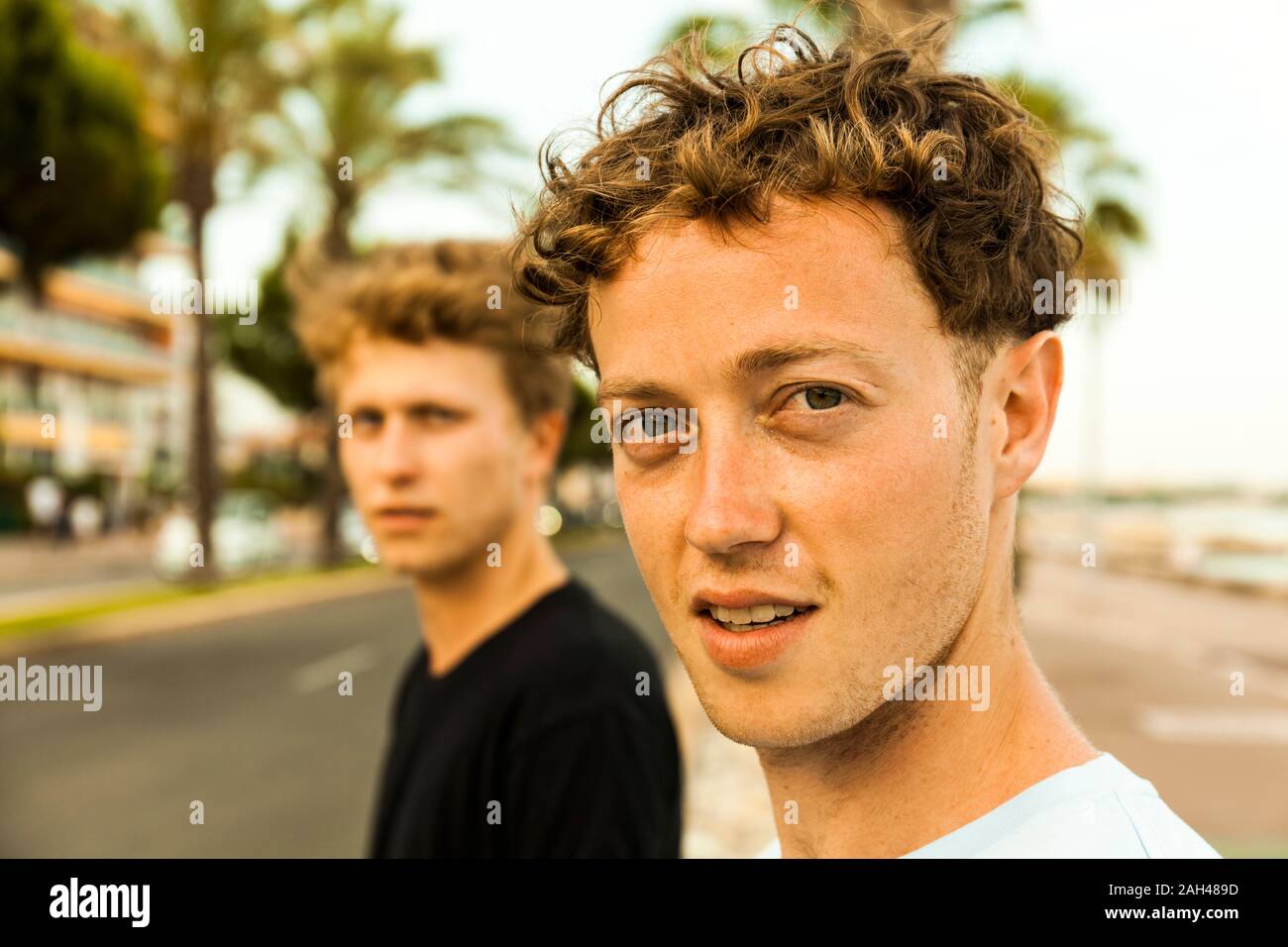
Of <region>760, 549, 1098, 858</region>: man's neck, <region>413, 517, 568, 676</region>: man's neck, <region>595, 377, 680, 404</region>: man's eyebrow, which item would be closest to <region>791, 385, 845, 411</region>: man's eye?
<region>595, 377, 680, 404</region>: man's eyebrow

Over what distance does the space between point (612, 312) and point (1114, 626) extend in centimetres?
1699

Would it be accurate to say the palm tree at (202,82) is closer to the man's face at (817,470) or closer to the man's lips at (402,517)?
the man's lips at (402,517)

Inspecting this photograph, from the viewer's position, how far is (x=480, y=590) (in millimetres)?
2582

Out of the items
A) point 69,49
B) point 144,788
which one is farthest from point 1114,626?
point 69,49

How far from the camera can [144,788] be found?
8.36 metres

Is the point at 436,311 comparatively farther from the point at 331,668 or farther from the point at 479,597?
the point at 331,668

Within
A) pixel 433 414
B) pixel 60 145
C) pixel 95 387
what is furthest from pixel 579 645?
pixel 95 387

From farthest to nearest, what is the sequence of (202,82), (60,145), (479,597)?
(202,82)
(60,145)
(479,597)

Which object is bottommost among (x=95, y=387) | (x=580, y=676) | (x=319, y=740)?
(x=319, y=740)

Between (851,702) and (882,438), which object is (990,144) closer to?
(882,438)

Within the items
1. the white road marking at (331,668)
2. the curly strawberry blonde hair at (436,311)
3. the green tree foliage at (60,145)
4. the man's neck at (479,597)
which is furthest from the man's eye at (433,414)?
the white road marking at (331,668)

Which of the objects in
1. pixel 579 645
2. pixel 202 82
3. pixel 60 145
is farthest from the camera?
pixel 202 82

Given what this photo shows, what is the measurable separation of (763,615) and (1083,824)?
1.22 feet

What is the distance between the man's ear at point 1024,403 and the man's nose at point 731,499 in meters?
0.27
